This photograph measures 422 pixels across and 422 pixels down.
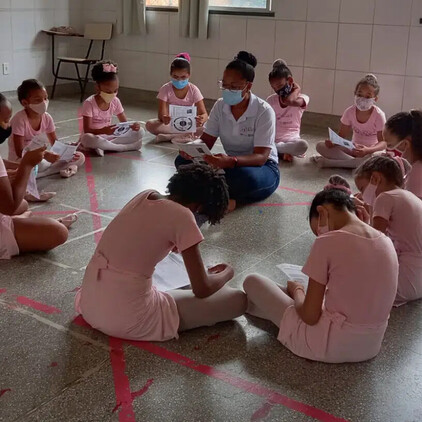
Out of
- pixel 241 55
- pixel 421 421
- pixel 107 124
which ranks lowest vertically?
pixel 421 421

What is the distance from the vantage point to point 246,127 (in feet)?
14.5

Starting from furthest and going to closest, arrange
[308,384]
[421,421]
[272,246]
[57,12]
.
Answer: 1. [57,12]
2. [272,246]
3. [308,384]
4. [421,421]

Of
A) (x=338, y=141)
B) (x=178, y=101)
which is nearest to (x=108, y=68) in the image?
(x=178, y=101)

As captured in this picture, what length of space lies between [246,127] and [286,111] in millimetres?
1476

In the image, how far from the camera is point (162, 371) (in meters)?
2.40

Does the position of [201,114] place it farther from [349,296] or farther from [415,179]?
[349,296]

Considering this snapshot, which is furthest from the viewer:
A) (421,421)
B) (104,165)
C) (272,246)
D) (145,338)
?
(104,165)

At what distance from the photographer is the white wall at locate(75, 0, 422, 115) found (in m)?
6.57

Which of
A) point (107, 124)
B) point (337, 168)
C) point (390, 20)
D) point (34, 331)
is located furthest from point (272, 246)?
point (390, 20)

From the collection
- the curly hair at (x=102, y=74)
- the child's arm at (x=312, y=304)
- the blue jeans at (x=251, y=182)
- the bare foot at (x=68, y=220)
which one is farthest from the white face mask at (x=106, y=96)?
the child's arm at (x=312, y=304)

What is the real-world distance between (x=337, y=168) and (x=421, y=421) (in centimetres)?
357

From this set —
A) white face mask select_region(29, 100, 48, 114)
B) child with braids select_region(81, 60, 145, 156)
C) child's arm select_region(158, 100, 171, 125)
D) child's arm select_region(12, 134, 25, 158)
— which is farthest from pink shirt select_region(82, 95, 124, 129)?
child's arm select_region(12, 134, 25, 158)

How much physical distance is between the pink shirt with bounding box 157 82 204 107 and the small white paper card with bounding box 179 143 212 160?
200 cm

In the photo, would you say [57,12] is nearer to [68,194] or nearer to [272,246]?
[68,194]
